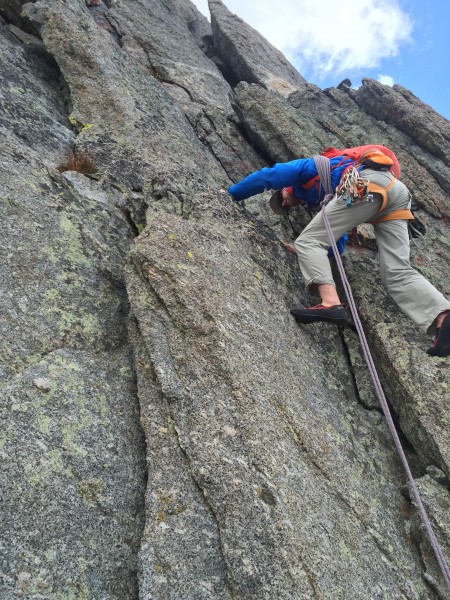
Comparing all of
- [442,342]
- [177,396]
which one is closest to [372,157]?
[442,342]

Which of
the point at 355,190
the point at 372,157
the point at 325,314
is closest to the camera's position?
the point at 325,314

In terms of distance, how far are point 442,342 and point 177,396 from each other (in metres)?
4.52

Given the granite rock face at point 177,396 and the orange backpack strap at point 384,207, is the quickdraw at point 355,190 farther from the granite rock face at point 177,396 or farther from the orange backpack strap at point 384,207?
the granite rock face at point 177,396

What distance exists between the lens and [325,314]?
7285 millimetres

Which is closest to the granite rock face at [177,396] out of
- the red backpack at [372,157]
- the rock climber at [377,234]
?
the rock climber at [377,234]

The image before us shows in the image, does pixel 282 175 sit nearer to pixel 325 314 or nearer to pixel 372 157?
pixel 372 157

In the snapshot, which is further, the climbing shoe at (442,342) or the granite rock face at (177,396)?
the climbing shoe at (442,342)

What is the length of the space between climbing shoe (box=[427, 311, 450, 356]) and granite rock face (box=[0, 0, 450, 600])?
27cm

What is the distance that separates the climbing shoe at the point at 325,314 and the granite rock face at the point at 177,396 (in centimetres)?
29

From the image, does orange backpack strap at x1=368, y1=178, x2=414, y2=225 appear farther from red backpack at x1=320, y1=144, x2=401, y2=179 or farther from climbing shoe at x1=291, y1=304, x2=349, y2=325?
climbing shoe at x1=291, y1=304, x2=349, y2=325

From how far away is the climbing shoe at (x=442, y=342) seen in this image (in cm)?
703

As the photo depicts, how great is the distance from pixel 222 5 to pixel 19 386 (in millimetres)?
31545

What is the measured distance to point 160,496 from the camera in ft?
15.2

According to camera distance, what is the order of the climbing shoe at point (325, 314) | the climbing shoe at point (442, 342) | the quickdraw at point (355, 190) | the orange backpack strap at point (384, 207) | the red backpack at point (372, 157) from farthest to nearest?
the red backpack at point (372, 157) → the orange backpack strap at point (384, 207) → the quickdraw at point (355, 190) → the climbing shoe at point (325, 314) → the climbing shoe at point (442, 342)
